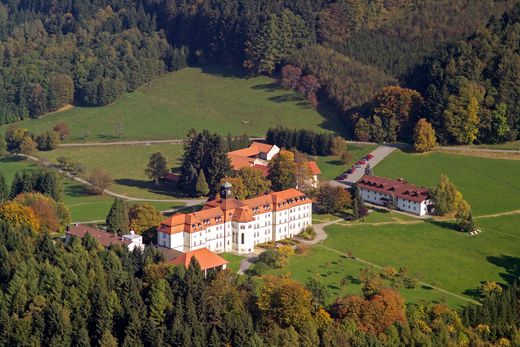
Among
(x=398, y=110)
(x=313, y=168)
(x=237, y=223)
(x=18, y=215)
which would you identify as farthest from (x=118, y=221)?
(x=398, y=110)

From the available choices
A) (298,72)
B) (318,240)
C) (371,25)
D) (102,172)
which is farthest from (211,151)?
(371,25)

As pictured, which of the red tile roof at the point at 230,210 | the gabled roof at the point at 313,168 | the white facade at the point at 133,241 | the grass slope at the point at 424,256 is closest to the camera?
the grass slope at the point at 424,256

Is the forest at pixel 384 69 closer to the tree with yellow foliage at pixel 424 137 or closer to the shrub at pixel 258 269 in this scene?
the tree with yellow foliage at pixel 424 137

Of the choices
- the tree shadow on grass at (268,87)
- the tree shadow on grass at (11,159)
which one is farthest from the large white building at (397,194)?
the tree shadow on grass at (11,159)

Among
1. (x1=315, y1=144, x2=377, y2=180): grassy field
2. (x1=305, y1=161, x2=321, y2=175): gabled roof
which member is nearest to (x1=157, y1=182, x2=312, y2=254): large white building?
(x1=305, y1=161, x2=321, y2=175): gabled roof

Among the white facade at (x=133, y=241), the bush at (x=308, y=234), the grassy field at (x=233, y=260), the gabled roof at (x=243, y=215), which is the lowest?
the grassy field at (x=233, y=260)

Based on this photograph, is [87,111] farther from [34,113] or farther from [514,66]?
[514,66]
